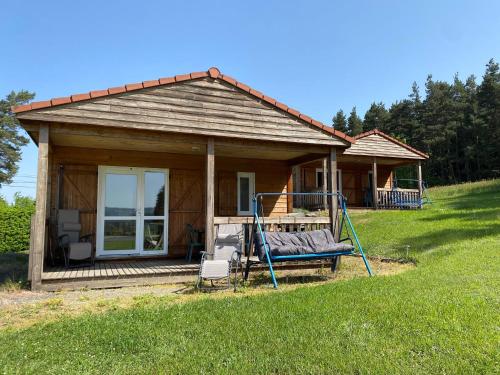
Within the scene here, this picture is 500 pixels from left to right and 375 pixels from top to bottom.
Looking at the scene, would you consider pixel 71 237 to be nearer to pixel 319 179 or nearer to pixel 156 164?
pixel 156 164

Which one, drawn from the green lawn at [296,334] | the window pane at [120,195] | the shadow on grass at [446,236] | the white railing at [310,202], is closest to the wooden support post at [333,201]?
the shadow on grass at [446,236]

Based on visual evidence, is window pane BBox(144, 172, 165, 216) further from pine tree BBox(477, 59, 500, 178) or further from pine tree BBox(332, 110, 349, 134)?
pine tree BBox(332, 110, 349, 134)

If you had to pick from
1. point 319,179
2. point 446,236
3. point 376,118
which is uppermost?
point 376,118

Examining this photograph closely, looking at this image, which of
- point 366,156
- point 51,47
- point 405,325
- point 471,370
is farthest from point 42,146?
point 366,156

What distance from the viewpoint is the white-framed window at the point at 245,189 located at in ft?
32.0

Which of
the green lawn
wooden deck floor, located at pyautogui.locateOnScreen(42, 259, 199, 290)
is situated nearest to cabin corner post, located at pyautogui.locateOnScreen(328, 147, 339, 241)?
the green lawn

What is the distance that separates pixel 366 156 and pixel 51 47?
43.7 feet

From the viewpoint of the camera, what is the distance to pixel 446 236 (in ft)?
28.8

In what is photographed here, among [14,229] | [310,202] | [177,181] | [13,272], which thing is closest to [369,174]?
[310,202]

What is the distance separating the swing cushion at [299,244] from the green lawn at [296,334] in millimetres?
871

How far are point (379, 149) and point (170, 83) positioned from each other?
12.5m

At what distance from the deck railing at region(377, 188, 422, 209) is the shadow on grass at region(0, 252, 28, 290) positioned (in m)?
13.8

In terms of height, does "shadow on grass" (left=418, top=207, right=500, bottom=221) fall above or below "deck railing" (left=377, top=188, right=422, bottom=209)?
below

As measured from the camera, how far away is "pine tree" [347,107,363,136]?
50125 millimetres
